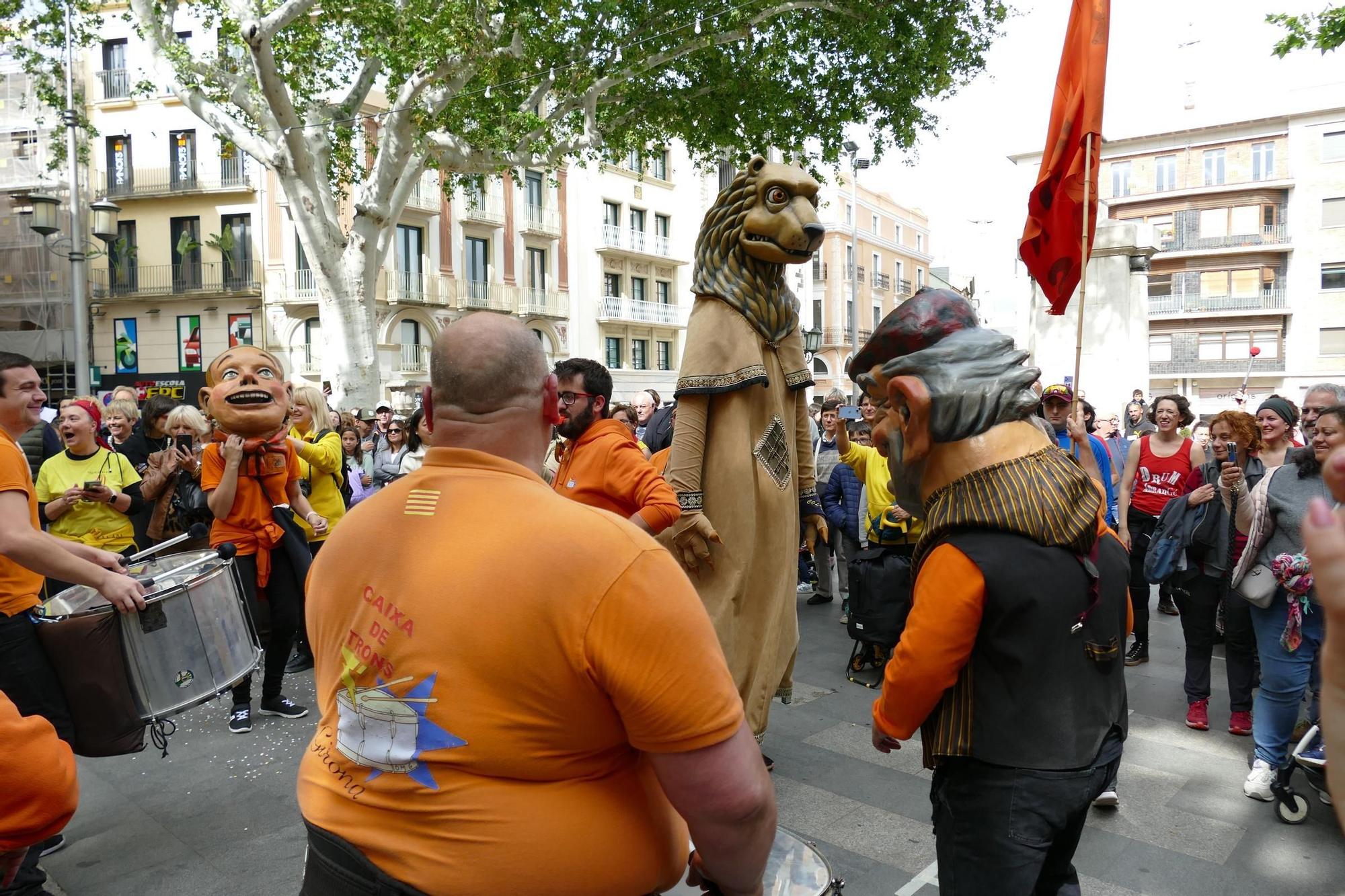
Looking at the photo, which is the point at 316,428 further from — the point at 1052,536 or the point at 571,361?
the point at 1052,536

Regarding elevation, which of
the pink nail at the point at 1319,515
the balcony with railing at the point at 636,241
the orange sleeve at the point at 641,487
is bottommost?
the orange sleeve at the point at 641,487

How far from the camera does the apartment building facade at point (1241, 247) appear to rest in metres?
40.7

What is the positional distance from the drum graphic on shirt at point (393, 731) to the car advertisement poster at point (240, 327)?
2880 cm

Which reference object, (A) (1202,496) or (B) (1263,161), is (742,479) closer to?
(A) (1202,496)

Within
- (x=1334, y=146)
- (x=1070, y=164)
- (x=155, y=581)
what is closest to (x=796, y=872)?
(x=155, y=581)

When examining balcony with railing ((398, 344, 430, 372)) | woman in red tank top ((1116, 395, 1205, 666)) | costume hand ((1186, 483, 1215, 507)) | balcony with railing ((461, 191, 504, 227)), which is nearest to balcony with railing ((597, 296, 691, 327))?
balcony with railing ((461, 191, 504, 227))

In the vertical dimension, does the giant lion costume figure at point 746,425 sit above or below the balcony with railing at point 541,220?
below

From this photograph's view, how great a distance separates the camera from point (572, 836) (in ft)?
4.93

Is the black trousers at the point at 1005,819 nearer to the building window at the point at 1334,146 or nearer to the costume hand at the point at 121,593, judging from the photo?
the costume hand at the point at 121,593

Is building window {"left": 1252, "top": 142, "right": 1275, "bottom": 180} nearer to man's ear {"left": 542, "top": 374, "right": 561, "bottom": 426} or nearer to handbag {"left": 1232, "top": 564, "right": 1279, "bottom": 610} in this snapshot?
handbag {"left": 1232, "top": 564, "right": 1279, "bottom": 610}

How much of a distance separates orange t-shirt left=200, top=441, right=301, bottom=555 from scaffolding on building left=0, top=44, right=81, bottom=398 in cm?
2000

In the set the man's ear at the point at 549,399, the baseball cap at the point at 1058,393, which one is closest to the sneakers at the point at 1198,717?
the baseball cap at the point at 1058,393

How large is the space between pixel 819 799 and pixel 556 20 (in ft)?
41.8

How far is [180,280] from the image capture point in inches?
1095
